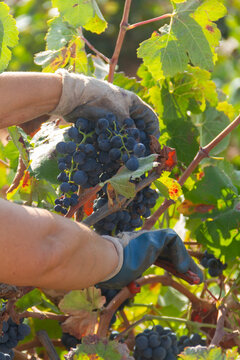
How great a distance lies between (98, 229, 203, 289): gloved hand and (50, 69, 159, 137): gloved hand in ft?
0.95

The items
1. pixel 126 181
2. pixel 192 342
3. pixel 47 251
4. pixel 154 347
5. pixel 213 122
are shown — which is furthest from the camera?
pixel 213 122

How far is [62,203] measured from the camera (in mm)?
1337

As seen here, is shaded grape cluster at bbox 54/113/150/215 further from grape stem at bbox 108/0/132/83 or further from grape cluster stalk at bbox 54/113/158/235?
grape stem at bbox 108/0/132/83

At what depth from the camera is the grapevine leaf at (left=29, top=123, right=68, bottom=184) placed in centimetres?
142

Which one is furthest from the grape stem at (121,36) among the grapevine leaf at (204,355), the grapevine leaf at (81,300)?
the grapevine leaf at (204,355)

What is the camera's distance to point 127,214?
1.38 meters

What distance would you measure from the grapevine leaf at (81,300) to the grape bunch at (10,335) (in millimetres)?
111

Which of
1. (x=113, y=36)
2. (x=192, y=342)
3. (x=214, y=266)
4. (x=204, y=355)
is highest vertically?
(x=204, y=355)

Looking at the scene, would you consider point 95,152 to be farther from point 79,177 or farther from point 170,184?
point 170,184

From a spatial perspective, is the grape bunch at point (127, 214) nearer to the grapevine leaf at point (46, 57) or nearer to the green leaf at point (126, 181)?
the green leaf at point (126, 181)

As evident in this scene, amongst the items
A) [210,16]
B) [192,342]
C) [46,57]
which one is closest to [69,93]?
[46,57]

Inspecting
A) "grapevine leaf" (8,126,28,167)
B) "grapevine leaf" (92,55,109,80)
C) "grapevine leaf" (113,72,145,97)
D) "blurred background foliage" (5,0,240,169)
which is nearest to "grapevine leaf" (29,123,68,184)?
"grapevine leaf" (8,126,28,167)

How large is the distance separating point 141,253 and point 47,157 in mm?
342

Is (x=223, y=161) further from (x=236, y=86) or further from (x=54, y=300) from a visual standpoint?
(x=236, y=86)
